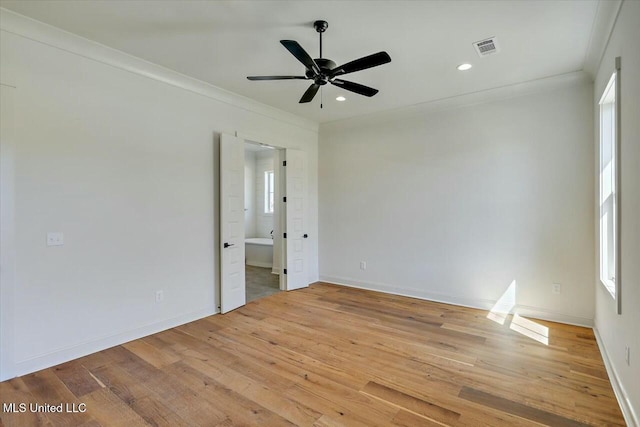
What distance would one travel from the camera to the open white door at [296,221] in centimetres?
513

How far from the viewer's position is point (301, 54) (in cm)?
226

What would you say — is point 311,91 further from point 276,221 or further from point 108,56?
point 276,221

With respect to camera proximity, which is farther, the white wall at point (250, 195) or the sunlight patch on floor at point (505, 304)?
the white wall at point (250, 195)

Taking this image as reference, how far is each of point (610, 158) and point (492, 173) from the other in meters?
1.24

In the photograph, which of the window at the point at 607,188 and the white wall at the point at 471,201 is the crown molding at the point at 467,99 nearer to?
the white wall at the point at 471,201

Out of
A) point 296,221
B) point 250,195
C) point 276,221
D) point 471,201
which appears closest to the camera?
point 471,201

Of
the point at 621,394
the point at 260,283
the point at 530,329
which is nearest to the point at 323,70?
the point at 621,394

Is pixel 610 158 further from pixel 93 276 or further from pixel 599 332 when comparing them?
pixel 93 276

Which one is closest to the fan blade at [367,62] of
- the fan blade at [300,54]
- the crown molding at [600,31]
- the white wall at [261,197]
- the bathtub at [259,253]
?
the fan blade at [300,54]

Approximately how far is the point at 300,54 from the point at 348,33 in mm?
736

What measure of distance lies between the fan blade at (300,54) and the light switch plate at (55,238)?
8.43ft

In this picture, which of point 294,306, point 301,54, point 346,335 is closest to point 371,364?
point 346,335

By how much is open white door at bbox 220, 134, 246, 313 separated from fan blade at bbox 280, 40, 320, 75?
6.40ft

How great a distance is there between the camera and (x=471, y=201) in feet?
14.0
